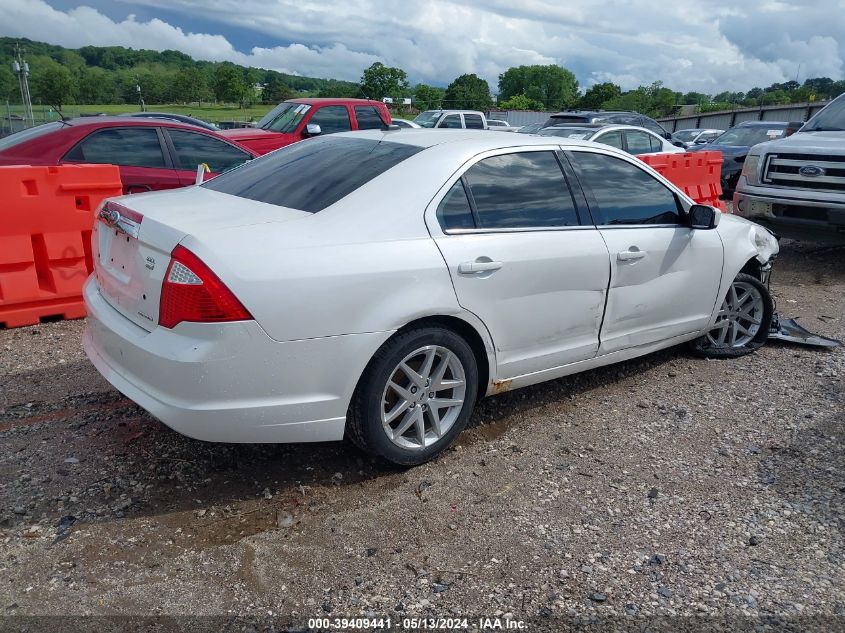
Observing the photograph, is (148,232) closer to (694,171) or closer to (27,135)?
(27,135)

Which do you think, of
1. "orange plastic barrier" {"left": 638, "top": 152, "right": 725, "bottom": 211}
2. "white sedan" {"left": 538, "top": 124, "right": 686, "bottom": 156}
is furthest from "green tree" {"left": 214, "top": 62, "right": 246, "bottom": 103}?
"orange plastic barrier" {"left": 638, "top": 152, "right": 725, "bottom": 211}

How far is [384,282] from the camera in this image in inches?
122

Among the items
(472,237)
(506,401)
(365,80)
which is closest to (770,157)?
(506,401)

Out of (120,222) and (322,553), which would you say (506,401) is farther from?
(120,222)

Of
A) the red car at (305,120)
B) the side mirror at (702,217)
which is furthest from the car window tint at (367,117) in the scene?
the side mirror at (702,217)

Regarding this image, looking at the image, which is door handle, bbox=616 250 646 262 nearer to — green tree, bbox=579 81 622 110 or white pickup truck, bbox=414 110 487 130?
white pickup truck, bbox=414 110 487 130

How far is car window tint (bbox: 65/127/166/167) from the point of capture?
22.9 ft

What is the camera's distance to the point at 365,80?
3725 inches

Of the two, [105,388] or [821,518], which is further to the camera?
[105,388]

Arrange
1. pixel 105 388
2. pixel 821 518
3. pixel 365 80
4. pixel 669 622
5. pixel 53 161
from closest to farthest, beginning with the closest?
pixel 669 622, pixel 821 518, pixel 105 388, pixel 53 161, pixel 365 80

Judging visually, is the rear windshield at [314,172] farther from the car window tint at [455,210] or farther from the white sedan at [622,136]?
the white sedan at [622,136]

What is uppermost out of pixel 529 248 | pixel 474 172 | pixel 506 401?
pixel 474 172

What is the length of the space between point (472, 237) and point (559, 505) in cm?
138

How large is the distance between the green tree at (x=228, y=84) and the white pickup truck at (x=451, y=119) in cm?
8307
